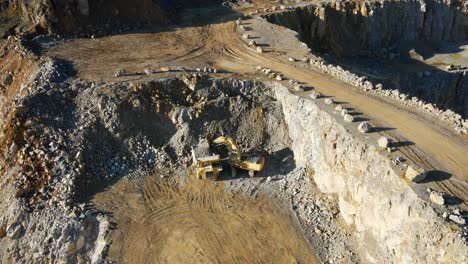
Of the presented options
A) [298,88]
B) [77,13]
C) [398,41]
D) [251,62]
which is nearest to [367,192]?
[298,88]

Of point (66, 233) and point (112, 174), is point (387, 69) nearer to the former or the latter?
point (112, 174)

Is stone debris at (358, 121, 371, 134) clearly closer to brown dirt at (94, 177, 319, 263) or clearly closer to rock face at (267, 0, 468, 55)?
brown dirt at (94, 177, 319, 263)

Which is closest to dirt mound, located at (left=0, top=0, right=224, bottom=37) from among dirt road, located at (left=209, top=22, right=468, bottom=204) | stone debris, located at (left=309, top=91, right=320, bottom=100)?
dirt road, located at (left=209, top=22, right=468, bottom=204)

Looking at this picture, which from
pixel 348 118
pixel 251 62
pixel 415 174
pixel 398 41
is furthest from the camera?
pixel 398 41

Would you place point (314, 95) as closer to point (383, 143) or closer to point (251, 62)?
point (383, 143)

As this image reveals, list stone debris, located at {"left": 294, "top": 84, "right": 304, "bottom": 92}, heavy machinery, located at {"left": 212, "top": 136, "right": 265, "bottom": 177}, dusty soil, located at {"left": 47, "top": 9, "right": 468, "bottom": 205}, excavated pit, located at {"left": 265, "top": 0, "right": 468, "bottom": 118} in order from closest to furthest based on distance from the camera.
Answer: dusty soil, located at {"left": 47, "top": 9, "right": 468, "bottom": 205}
heavy machinery, located at {"left": 212, "top": 136, "right": 265, "bottom": 177}
stone debris, located at {"left": 294, "top": 84, "right": 304, "bottom": 92}
excavated pit, located at {"left": 265, "top": 0, "right": 468, "bottom": 118}

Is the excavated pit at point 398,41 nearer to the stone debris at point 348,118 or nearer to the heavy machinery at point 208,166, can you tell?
the stone debris at point 348,118
